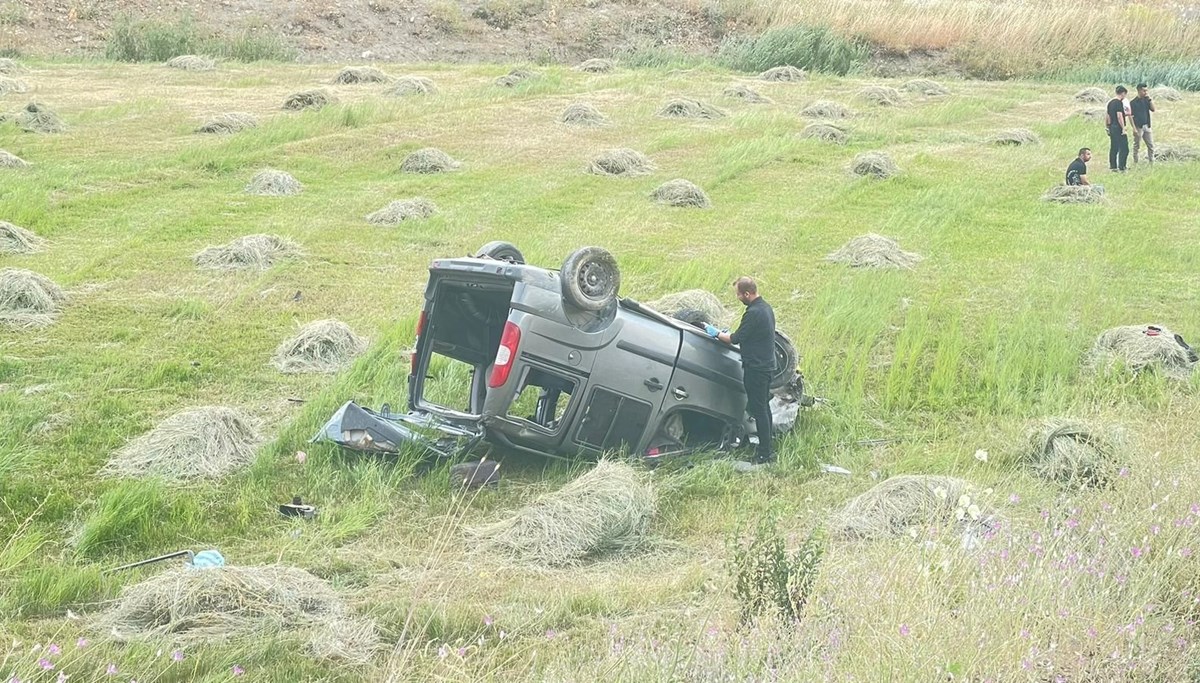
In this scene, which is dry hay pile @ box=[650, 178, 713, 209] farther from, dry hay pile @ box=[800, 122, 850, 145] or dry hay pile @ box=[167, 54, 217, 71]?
dry hay pile @ box=[167, 54, 217, 71]

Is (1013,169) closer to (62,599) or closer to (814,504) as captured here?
(814,504)

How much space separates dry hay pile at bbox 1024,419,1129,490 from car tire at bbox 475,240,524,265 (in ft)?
13.8

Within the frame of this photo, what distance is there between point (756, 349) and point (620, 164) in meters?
12.9

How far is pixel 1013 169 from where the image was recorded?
75.2ft

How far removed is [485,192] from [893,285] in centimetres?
784

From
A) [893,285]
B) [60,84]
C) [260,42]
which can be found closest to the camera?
[893,285]

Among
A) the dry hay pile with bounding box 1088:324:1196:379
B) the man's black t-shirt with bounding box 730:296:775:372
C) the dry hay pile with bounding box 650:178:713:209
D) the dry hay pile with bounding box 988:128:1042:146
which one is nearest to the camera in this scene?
the man's black t-shirt with bounding box 730:296:775:372

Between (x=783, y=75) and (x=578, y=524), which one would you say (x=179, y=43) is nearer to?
(x=783, y=75)

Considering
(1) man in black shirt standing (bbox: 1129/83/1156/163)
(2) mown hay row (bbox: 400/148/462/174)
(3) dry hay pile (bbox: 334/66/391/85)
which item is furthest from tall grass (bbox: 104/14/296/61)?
(1) man in black shirt standing (bbox: 1129/83/1156/163)

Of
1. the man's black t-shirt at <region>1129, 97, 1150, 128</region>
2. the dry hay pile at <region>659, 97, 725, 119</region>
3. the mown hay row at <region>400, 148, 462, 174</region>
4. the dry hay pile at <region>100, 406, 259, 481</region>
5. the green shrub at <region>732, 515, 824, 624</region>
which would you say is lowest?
the mown hay row at <region>400, 148, 462, 174</region>

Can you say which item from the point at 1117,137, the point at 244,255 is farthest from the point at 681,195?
the point at 1117,137

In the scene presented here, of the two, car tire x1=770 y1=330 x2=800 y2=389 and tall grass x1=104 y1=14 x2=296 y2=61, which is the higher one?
car tire x1=770 y1=330 x2=800 y2=389

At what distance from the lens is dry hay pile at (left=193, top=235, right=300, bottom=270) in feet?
50.8

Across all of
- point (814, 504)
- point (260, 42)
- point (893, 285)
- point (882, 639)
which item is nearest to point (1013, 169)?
point (893, 285)
